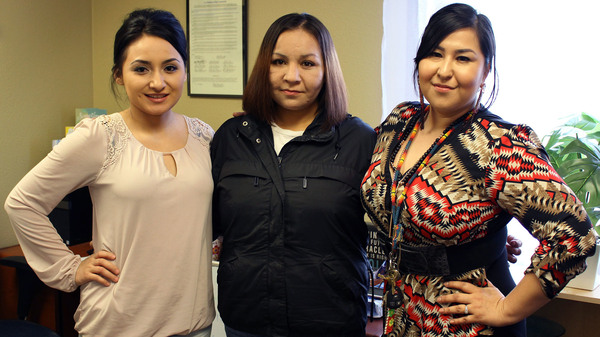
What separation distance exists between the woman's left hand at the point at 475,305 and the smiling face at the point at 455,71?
0.47 meters

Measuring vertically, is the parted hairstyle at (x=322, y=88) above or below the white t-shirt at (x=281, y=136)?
above

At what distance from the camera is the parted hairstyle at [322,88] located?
1.50 metres

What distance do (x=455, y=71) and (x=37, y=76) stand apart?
254 centimetres

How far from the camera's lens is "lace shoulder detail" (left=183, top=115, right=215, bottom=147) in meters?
1.60

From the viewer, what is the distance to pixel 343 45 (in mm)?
2443

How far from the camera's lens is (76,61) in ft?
10.2

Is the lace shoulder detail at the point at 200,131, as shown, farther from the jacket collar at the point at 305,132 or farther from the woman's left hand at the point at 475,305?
the woman's left hand at the point at 475,305

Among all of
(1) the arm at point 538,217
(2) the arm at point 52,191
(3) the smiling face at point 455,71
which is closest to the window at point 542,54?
(3) the smiling face at point 455,71

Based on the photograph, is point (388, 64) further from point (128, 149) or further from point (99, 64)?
point (99, 64)

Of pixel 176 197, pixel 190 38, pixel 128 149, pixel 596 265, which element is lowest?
pixel 596 265

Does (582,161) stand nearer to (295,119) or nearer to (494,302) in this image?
(494,302)

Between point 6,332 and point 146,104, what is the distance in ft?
3.81

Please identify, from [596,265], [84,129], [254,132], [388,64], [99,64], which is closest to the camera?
[84,129]

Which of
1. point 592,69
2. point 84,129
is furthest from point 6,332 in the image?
point 592,69
